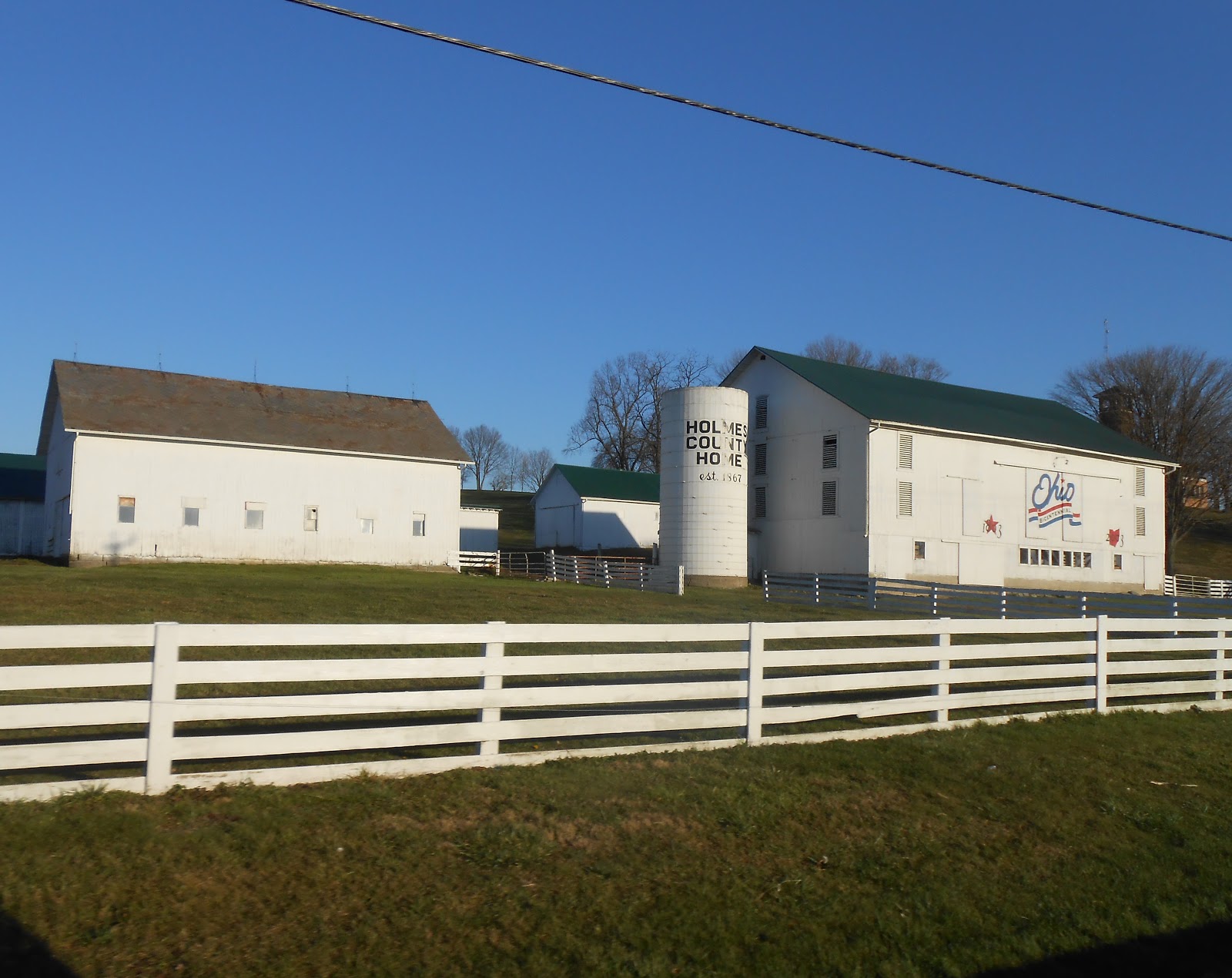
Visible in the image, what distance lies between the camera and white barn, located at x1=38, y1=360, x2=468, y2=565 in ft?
118

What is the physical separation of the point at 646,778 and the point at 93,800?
160 inches

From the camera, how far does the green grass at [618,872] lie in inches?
217

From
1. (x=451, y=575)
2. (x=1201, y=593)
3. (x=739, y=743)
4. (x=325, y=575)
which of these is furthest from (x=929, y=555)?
(x=739, y=743)

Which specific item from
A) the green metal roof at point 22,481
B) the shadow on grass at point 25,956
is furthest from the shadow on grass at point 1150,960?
the green metal roof at point 22,481

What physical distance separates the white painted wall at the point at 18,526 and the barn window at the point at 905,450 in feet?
113

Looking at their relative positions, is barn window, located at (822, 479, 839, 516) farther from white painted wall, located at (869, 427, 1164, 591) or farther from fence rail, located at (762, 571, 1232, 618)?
fence rail, located at (762, 571, 1232, 618)

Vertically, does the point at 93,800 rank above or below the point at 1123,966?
above

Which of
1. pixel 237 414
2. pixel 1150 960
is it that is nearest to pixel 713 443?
pixel 237 414

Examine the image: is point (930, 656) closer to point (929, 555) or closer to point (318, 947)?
point (318, 947)

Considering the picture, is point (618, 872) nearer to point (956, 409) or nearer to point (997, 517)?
point (997, 517)

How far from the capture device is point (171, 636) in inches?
289

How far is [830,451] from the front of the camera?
135 feet

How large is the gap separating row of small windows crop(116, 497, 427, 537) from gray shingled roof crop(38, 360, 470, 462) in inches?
92.7

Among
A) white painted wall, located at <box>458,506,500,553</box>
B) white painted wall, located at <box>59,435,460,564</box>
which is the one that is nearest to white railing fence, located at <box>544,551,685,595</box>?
white painted wall, located at <box>59,435,460,564</box>
